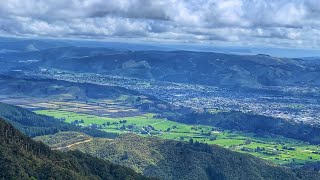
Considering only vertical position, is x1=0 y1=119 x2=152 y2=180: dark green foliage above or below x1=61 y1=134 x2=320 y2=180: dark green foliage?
above

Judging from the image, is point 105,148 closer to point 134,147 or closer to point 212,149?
point 134,147

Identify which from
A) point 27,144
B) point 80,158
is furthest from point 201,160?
point 27,144

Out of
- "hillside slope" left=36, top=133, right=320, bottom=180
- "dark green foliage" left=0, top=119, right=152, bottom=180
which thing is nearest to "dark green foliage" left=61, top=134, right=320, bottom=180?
"hillside slope" left=36, top=133, right=320, bottom=180

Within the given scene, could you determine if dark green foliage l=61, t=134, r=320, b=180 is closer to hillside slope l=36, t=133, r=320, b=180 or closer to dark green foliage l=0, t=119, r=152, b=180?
hillside slope l=36, t=133, r=320, b=180

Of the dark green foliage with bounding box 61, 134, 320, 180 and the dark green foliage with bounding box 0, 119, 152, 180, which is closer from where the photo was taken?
the dark green foliage with bounding box 0, 119, 152, 180

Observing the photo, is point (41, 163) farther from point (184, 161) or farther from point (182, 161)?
point (182, 161)

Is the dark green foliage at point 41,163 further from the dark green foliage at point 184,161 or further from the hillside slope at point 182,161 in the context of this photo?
the dark green foliage at point 184,161

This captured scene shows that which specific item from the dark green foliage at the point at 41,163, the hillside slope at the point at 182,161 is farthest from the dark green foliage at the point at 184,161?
the dark green foliage at the point at 41,163
